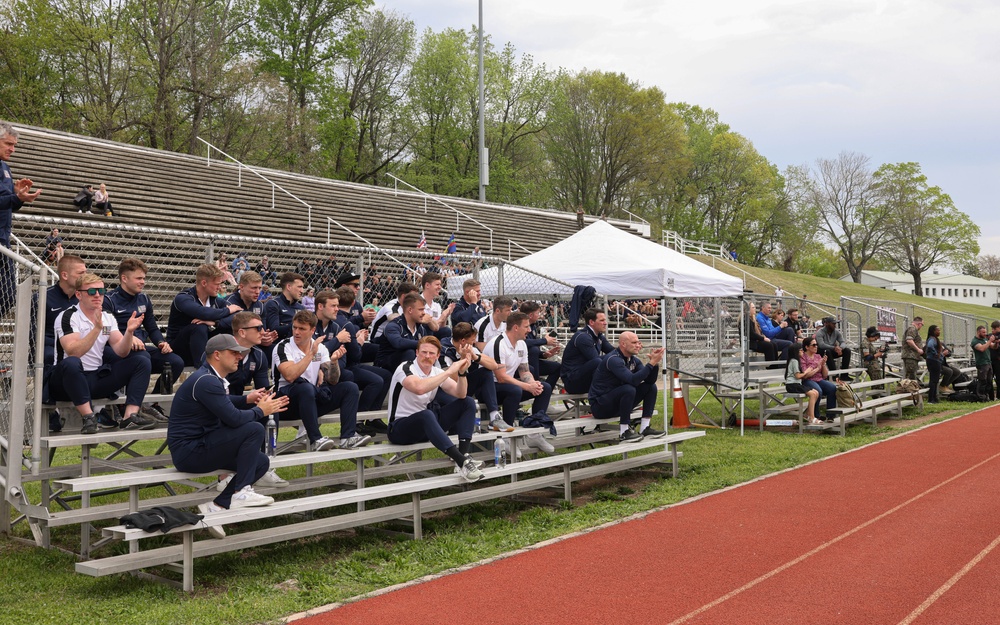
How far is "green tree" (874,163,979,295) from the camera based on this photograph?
233ft

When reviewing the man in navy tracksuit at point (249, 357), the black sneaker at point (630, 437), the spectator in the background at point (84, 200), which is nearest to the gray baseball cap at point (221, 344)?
the man in navy tracksuit at point (249, 357)

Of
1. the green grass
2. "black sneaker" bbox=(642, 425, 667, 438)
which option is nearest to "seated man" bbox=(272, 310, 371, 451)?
the green grass

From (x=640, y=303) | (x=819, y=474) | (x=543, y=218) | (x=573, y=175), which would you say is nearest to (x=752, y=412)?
(x=819, y=474)

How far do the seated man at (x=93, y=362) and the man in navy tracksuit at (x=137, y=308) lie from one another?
0.22 metres

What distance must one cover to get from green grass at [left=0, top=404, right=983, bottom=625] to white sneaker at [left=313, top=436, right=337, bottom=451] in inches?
31.4

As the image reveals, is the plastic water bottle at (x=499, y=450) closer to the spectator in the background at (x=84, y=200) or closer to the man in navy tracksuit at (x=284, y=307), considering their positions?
the man in navy tracksuit at (x=284, y=307)

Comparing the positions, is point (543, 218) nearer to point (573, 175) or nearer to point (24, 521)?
point (573, 175)

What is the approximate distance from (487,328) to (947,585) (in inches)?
230

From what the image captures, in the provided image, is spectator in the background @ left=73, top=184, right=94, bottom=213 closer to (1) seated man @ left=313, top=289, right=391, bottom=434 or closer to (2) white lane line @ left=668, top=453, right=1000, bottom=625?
(1) seated man @ left=313, top=289, right=391, bottom=434

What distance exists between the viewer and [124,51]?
3341 cm

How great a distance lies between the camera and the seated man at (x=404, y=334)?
29.6 ft

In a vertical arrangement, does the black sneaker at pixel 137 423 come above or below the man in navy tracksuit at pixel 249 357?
below

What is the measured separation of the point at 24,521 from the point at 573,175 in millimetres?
50637

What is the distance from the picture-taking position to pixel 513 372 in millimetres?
9602
